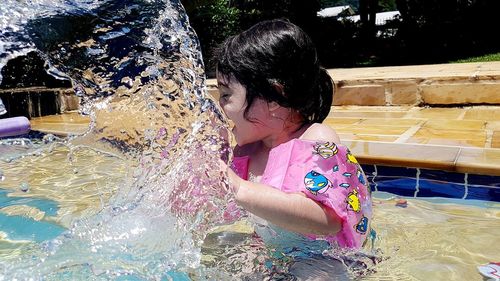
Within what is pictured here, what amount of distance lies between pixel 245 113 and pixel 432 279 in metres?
0.99

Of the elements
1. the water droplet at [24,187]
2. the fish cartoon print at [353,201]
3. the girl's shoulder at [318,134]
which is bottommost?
the water droplet at [24,187]

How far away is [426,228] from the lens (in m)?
2.72

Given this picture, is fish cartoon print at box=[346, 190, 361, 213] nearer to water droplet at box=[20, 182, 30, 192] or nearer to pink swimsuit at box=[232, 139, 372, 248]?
pink swimsuit at box=[232, 139, 372, 248]

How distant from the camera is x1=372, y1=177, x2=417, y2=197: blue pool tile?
131 inches

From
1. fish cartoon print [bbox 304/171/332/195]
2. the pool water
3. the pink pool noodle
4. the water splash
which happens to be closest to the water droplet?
the pool water

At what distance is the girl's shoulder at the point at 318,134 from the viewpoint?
2049 mm

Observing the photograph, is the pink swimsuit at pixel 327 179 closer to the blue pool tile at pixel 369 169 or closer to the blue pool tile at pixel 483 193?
the blue pool tile at pixel 483 193

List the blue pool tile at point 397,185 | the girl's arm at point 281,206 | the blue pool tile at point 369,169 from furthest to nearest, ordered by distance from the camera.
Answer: the blue pool tile at point 369,169 → the blue pool tile at point 397,185 → the girl's arm at point 281,206

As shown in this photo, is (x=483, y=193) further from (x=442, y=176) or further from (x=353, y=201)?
(x=353, y=201)

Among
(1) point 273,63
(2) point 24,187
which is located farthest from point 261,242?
(2) point 24,187

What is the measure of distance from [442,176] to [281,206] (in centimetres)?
175

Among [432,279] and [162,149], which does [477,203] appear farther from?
[162,149]

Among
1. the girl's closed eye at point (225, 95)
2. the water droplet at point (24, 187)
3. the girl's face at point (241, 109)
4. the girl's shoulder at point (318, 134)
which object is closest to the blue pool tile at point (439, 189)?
the girl's shoulder at point (318, 134)

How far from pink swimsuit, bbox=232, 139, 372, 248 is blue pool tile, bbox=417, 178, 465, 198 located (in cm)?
132
